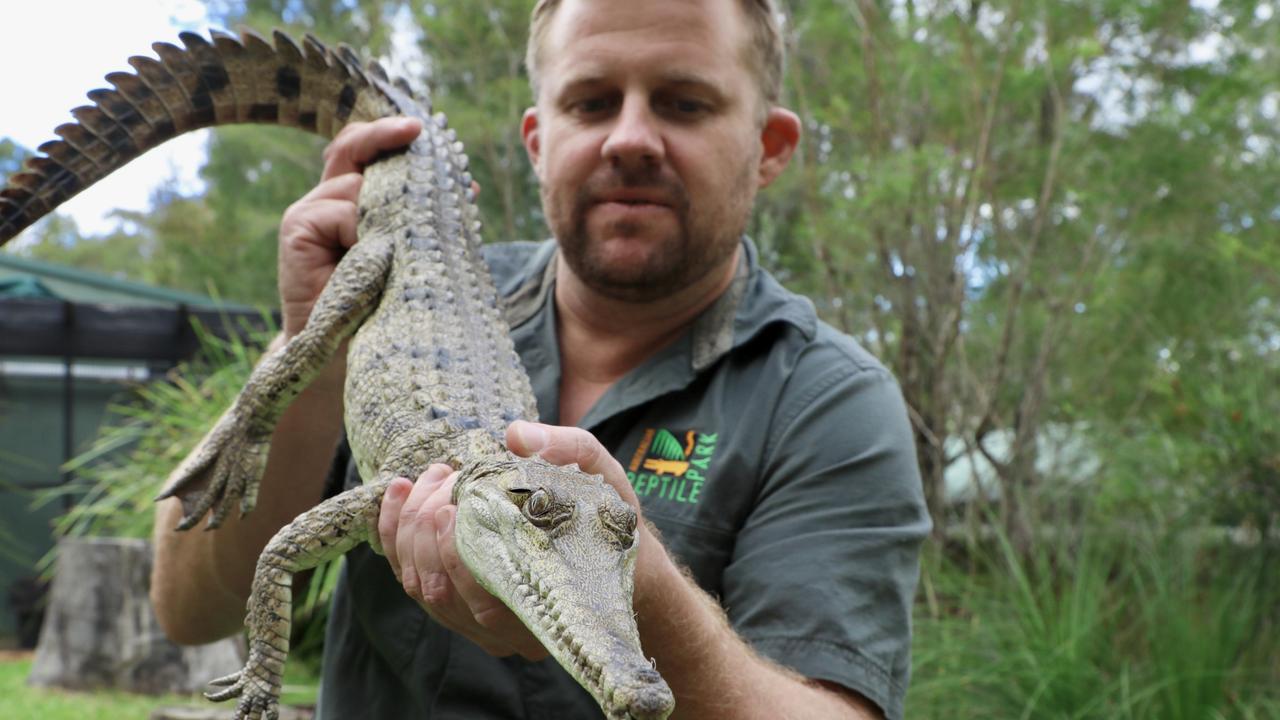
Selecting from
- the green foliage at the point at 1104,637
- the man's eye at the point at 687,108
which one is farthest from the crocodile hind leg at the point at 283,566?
the green foliage at the point at 1104,637

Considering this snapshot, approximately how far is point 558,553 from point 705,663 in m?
0.48

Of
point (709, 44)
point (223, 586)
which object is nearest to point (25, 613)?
point (223, 586)

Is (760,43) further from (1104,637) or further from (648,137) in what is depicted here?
(1104,637)

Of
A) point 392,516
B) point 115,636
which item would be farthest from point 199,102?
point 115,636

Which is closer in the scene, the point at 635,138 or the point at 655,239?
the point at 635,138

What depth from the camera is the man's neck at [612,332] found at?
106 inches

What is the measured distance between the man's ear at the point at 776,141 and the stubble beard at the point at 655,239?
27cm

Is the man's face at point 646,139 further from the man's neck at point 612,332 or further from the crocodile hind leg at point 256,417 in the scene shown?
the crocodile hind leg at point 256,417

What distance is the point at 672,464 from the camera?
242cm

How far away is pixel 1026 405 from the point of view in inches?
222

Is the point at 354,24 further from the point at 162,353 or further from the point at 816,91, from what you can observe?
the point at 816,91

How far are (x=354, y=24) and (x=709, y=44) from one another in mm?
10282

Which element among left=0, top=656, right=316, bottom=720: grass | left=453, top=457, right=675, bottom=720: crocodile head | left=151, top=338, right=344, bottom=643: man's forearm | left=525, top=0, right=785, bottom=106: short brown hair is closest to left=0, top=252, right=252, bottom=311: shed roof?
left=0, top=656, right=316, bottom=720: grass

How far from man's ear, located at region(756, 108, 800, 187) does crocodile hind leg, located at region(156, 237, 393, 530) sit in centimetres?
116
